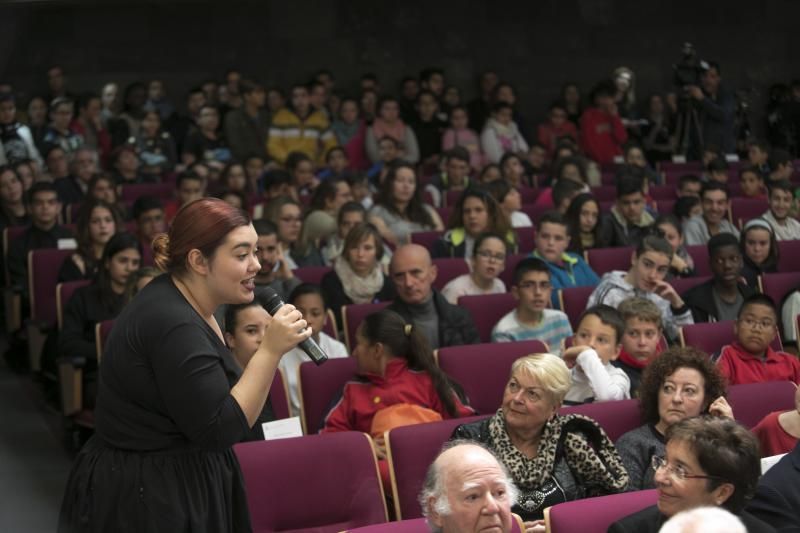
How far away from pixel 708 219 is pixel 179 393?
5375mm

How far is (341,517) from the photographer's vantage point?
124 inches

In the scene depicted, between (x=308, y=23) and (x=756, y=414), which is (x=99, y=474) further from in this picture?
(x=308, y=23)

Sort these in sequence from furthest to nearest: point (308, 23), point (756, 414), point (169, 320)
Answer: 1. point (308, 23)
2. point (756, 414)
3. point (169, 320)

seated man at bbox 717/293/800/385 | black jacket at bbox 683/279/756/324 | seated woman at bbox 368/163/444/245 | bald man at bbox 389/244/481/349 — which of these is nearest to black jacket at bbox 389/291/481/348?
bald man at bbox 389/244/481/349

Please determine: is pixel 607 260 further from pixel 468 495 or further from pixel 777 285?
pixel 468 495

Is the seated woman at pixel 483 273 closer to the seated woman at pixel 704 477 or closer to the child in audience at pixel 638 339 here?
the child in audience at pixel 638 339

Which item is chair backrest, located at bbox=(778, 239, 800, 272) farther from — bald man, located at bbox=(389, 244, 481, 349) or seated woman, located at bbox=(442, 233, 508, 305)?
bald man, located at bbox=(389, 244, 481, 349)

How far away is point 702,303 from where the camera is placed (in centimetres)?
530

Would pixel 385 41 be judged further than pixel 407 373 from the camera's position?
Yes

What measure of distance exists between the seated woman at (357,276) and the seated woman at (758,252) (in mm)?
1872

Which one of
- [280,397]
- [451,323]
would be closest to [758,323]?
[451,323]

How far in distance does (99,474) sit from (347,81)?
9002 millimetres

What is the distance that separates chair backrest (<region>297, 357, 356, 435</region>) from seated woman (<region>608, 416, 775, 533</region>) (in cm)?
162

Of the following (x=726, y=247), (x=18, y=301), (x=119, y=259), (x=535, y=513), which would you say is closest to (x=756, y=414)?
Answer: (x=535, y=513)
